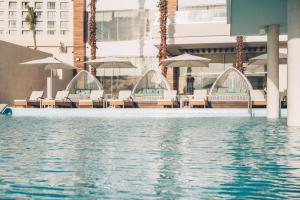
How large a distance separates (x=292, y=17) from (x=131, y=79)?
22.1 m

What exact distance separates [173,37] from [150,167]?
23.8 meters

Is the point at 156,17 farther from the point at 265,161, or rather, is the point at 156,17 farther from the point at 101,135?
the point at 265,161

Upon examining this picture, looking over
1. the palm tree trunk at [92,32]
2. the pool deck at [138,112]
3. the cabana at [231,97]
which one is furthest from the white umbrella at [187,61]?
the palm tree trunk at [92,32]

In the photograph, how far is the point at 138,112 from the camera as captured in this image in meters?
21.7

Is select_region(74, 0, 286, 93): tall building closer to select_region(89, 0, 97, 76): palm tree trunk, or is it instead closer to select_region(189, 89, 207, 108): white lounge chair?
select_region(89, 0, 97, 76): palm tree trunk

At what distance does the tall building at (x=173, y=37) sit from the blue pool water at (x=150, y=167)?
18.6 m

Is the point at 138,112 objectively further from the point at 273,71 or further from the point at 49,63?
the point at 49,63

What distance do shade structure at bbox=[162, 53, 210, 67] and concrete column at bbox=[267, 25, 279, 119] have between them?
687cm

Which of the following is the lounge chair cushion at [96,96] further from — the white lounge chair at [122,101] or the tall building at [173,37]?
the tall building at [173,37]

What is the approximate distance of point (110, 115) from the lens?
22.0 meters

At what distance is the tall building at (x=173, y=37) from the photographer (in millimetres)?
29609

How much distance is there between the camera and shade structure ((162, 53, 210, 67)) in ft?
82.4

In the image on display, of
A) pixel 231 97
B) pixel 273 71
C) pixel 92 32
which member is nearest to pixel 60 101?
pixel 231 97

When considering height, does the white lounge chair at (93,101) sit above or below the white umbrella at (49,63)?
below
